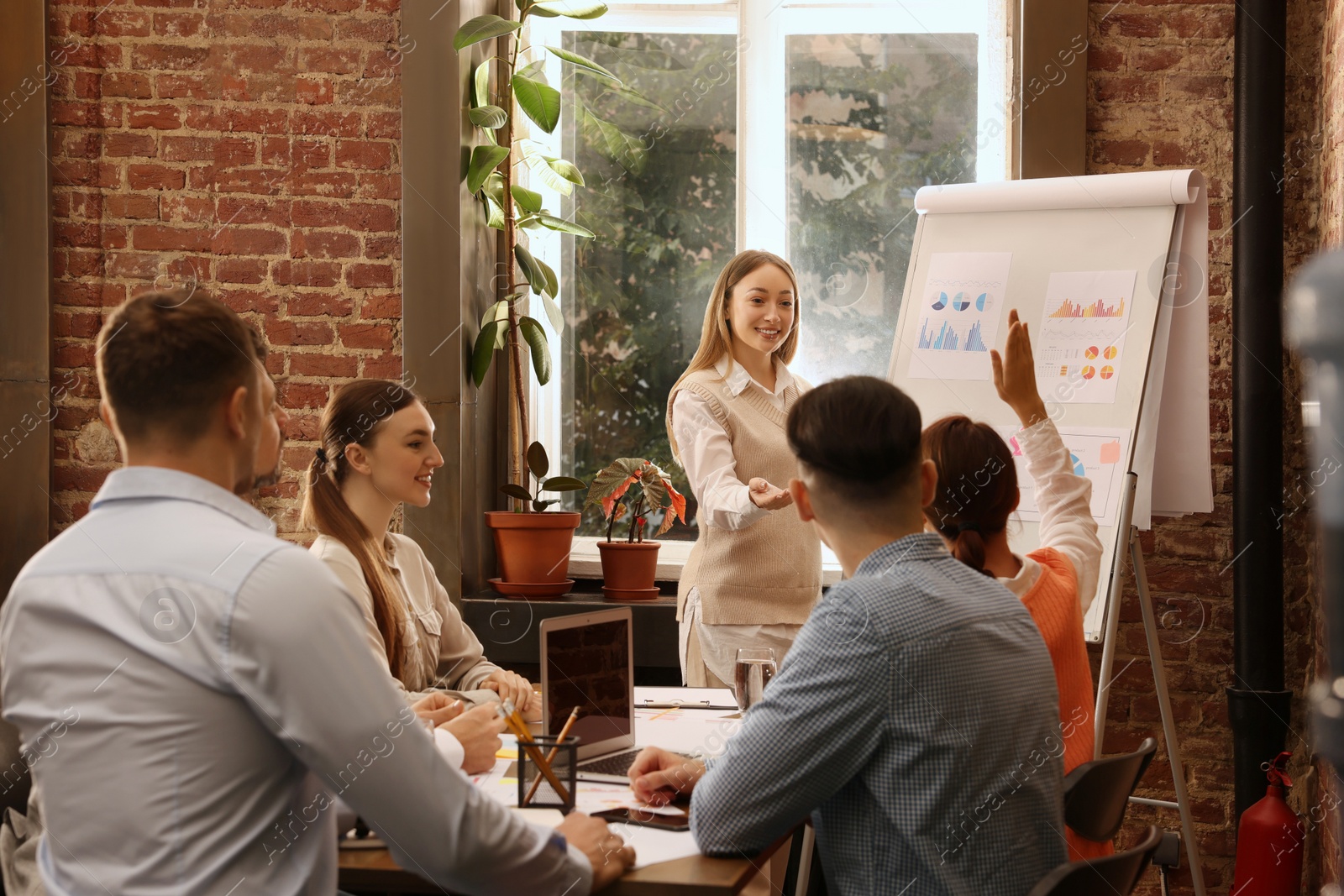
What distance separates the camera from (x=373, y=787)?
1140 millimetres

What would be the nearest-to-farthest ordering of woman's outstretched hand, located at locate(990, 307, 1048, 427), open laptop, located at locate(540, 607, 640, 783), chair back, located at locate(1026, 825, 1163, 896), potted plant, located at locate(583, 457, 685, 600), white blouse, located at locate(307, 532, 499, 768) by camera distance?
chair back, located at locate(1026, 825, 1163, 896) < open laptop, located at locate(540, 607, 640, 783) < white blouse, located at locate(307, 532, 499, 768) < woman's outstretched hand, located at locate(990, 307, 1048, 427) < potted plant, located at locate(583, 457, 685, 600)

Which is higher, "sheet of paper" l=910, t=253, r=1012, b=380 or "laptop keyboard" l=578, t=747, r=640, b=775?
"sheet of paper" l=910, t=253, r=1012, b=380

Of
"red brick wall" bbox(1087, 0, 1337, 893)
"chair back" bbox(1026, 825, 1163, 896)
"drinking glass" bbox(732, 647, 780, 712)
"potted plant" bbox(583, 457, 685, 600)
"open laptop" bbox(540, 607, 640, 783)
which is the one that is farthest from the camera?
"potted plant" bbox(583, 457, 685, 600)

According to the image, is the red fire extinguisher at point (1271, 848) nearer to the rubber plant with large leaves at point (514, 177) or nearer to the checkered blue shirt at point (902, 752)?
the checkered blue shirt at point (902, 752)

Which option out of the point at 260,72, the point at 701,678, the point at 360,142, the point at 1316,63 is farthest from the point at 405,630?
the point at 1316,63

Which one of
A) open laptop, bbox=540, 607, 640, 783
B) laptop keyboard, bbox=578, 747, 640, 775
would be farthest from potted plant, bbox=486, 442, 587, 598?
laptop keyboard, bbox=578, 747, 640, 775

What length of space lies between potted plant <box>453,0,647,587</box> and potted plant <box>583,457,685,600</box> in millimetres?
117

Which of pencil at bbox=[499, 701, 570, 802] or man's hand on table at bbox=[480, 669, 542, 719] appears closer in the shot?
pencil at bbox=[499, 701, 570, 802]

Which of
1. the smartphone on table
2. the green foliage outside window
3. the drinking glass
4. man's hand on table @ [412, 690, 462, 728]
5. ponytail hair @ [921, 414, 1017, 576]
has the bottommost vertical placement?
the smartphone on table

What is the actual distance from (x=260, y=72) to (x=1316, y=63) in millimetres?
3314

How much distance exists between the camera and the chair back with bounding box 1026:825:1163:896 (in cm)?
128

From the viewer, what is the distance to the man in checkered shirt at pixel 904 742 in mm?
1304

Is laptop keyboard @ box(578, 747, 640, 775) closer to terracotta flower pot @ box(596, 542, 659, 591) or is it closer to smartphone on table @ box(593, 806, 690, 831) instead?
smartphone on table @ box(593, 806, 690, 831)

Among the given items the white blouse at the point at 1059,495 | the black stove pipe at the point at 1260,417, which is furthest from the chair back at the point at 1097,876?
the black stove pipe at the point at 1260,417
